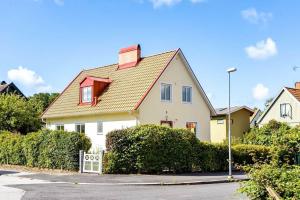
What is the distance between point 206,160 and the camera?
90.0ft

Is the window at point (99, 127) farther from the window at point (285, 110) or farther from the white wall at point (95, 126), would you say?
the window at point (285, 110)

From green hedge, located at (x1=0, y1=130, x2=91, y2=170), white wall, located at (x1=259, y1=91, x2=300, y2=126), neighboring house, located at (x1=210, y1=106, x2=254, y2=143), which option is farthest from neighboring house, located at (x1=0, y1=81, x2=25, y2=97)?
green hedge, located at (x1=0, y1=130, x2=91, y2=170)

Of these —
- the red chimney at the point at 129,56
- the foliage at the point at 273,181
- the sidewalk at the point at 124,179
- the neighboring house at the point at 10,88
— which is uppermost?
the neighboring house at the point at 10,88

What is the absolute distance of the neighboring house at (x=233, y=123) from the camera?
200 feet

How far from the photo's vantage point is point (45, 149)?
27734mm

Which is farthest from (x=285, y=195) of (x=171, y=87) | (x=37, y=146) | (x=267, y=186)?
(x=171, y=87)

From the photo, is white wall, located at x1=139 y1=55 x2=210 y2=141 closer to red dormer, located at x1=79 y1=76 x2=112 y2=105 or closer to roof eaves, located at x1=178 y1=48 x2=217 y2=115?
roof eaves, located at x1=178 y1=48 x2=217 y2=115

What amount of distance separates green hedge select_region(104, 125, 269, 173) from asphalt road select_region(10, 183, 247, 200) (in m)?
5.29

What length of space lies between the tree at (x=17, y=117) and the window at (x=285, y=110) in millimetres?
28824

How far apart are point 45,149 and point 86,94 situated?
33.3 ft

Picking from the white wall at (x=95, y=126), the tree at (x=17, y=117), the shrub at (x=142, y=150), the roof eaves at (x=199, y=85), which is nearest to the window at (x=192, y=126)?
the roof eaves at (x=199, y=85)

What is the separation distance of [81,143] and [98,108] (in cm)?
933

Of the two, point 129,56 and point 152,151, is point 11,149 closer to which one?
point 152,151

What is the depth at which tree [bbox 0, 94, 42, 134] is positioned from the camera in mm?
42469
